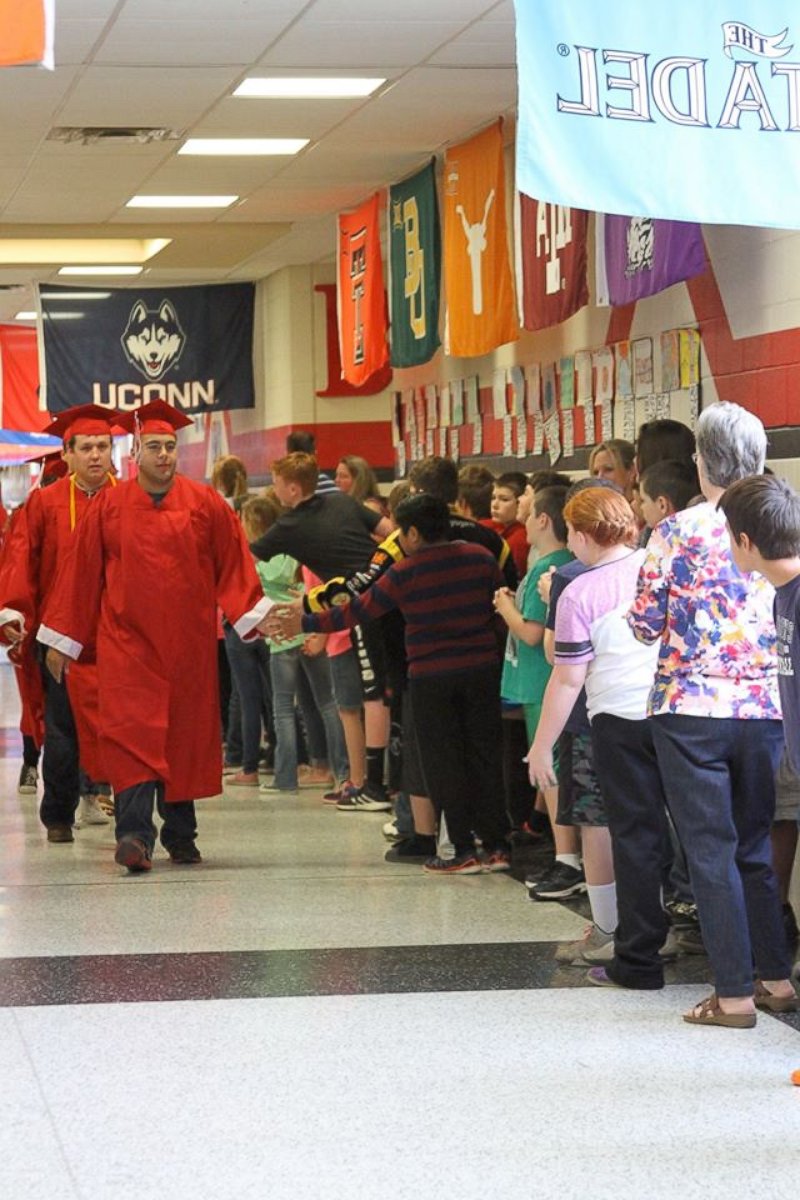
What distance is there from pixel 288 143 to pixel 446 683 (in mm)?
4169

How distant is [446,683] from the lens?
253 inches

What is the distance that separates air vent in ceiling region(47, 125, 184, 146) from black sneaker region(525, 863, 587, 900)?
15.5 feet

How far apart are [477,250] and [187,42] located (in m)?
1.99

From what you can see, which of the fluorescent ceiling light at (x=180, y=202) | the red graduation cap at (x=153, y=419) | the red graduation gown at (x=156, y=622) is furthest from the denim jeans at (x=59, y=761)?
the fluorescent ceiling light at (x=180, y=202)

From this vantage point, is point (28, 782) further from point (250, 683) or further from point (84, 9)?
point (84, 9)

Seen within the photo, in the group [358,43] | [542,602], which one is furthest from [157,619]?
[358,43]

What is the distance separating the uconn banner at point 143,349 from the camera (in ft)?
45.8

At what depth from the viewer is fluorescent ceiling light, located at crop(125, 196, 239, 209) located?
11.2 meters

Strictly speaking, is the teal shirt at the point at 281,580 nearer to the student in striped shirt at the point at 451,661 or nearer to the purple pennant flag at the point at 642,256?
the purple pennant flag at the point at 642,256

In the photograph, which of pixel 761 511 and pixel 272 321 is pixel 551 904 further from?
pixel 272 321

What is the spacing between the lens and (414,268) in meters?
10.1

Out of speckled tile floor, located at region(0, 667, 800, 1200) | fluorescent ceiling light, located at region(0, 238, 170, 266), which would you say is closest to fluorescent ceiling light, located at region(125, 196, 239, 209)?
fluorescent ceiling light, located at region(0, 238, 170, 266)

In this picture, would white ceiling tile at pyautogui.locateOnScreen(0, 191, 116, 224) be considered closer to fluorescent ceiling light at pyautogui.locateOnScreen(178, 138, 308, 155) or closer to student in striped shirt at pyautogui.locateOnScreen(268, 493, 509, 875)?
fluorescent ceiling light at pyautogui.locateOnScreen(178, 138, 308, 155)

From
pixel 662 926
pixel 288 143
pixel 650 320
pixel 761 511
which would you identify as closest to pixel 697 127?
pixel 761 511
